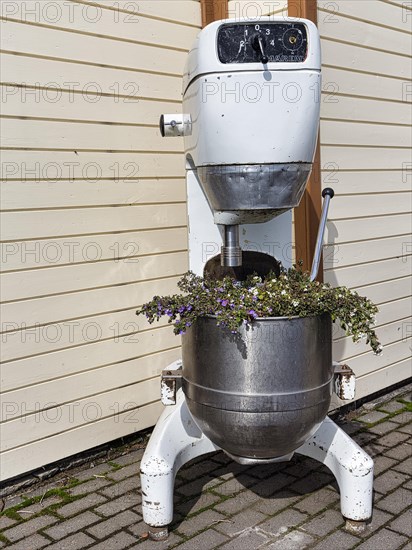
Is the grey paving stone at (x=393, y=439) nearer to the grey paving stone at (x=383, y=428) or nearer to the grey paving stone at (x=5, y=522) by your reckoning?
the grey paving stone at (x=383, y=428)

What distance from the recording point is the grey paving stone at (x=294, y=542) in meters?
2.54

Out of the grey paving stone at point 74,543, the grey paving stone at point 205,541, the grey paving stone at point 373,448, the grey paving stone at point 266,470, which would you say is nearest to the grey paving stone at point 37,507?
the grey paving stone at point 74,543

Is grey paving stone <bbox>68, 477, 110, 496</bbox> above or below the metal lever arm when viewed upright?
below

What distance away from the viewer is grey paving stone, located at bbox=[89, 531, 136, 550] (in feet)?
8.40

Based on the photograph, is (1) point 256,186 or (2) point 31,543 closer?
(1) point 256,186

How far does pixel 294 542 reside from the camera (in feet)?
8.43

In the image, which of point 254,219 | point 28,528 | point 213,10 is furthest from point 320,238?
point 28,528

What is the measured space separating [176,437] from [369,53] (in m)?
2.36

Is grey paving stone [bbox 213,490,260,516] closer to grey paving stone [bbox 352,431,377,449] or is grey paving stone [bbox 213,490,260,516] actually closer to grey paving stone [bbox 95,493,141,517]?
grey paving stone [bbox 95,493,141,517]

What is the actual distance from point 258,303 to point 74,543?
A: 1.12 m

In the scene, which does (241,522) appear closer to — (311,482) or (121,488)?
(311,482)

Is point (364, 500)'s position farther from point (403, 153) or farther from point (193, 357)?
point (403, 153)

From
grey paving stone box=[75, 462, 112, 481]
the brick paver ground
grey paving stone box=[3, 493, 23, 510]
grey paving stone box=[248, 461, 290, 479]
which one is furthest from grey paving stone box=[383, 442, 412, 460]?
grey paving stone box=[3, 493, 23, 510]

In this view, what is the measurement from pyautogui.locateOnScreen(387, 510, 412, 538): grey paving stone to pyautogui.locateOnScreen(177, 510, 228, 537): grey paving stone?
64cm
